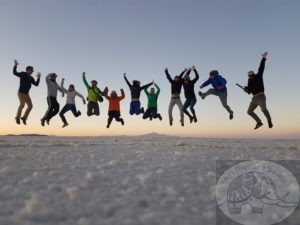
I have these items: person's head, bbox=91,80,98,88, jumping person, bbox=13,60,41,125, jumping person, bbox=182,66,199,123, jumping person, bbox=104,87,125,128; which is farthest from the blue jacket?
jumping person, bbox=13,60,41,125

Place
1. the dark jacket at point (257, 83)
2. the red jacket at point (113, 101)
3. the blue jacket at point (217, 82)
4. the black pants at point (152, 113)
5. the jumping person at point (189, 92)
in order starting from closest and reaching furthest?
1. the dark jacket at point (257, 83)
2. the blue jacket at point (217, 82)
3. the jumping person at point (189, 92)
4. the black pants at point (152, 113)
5. the red jacket at point (113, 101)

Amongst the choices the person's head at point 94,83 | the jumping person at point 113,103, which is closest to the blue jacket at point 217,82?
the jumping person at point 113,103

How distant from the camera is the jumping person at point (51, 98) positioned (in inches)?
558

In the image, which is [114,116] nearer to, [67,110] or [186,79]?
[67,110]

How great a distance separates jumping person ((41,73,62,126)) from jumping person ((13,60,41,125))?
0.74 meters

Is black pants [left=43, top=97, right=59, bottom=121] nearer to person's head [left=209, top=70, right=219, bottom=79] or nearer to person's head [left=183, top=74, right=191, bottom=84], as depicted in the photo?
person's head [left=183, top=74, right=191, bottom=84]

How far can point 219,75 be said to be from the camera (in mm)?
13742

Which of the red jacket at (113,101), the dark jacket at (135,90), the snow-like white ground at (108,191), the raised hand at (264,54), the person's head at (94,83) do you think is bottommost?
the snow-like white ground at (108,191)

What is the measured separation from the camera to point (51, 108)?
14.5 m

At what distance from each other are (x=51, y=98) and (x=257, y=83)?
8.21m

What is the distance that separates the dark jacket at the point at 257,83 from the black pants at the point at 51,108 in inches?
305

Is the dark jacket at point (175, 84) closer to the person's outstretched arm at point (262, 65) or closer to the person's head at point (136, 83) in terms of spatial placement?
the person's head at point (136, 83)

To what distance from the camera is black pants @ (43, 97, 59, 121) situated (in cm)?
1440

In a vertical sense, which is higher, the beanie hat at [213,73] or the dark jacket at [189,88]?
the beanie hat at [213,73]
